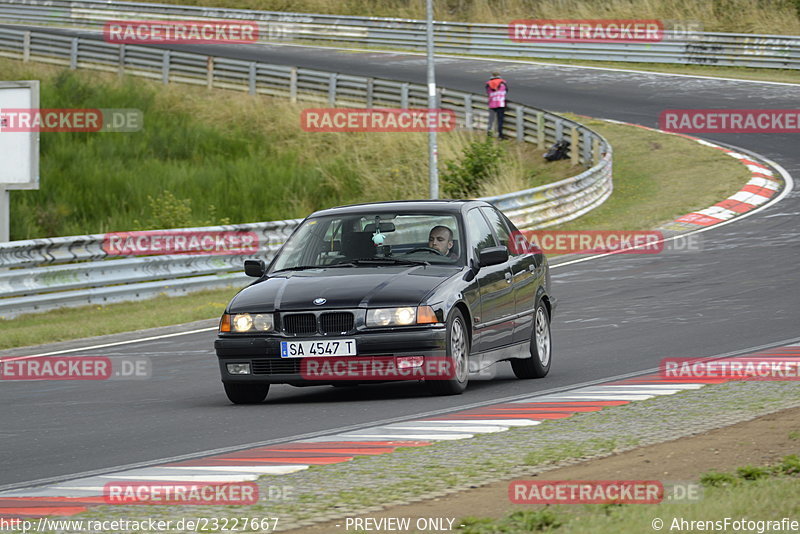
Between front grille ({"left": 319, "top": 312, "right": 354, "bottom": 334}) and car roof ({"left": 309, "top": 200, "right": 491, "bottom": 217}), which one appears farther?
car roof ({"left": 309, "top": 200, "right": 491, "bottom": 217})

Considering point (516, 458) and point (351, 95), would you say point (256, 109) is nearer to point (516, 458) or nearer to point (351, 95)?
point (351, 95)

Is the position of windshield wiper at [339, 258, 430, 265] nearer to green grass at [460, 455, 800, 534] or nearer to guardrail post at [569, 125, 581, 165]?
green grass at [460, 455, 800, 534]

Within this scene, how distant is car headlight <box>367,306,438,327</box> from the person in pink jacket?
83.8 ft

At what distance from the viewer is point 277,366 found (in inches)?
404

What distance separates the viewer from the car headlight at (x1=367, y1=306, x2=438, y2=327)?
10125mm

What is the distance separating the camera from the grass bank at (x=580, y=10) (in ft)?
169

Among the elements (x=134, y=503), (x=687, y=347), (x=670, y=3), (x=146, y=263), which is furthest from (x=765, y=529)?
(x=670, y=3)

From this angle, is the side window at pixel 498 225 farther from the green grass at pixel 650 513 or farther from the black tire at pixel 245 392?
the green grass at pixel 650 513

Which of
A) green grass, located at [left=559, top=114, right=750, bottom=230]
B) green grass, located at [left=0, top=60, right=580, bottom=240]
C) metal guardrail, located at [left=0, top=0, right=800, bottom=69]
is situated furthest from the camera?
metal guardrail, located at [left=0, top=0, right=800, bottom=69]

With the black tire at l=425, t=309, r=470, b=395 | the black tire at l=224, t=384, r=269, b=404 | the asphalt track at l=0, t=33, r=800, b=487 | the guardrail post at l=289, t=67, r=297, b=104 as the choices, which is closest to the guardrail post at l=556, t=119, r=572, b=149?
the asphalt track at l=0, t=33, r=800, b=487

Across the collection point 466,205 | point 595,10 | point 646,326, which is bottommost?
point 646,326

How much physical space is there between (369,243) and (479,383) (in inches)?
64.4

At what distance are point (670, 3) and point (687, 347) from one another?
144 ft

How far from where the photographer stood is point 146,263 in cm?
2061
